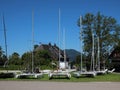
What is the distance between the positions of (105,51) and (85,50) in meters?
4.46

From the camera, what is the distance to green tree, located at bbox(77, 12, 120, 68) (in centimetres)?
7156

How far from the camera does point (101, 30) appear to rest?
7212 cm

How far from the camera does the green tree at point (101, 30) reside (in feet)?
235
